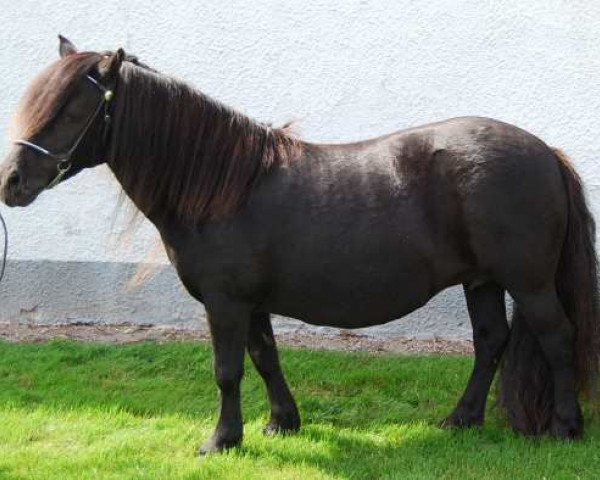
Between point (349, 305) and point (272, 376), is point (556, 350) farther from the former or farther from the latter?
point (272, 376)

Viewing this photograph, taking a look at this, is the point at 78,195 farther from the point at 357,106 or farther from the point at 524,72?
the point at 524,72

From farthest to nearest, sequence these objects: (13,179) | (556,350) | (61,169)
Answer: (556,350) < (61,169) < (13,179)

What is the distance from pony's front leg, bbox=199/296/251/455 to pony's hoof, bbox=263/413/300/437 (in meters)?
0.31

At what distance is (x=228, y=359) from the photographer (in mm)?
3785

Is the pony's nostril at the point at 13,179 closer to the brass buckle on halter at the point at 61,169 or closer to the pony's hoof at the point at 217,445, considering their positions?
the brass buckle on halter at the point at 61,169

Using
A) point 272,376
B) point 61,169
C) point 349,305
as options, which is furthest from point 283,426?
point 61,169

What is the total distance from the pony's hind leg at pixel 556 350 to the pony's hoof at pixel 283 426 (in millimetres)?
1253

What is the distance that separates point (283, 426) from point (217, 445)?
46 cm

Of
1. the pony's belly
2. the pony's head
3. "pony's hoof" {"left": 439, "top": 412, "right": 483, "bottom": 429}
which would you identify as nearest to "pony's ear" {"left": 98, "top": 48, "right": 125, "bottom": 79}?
the pony's head

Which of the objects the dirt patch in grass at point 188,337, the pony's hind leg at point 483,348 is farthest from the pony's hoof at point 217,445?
the dirt patch in grass at point 188,337

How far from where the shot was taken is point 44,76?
3.46 m

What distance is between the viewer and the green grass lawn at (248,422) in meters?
3.66

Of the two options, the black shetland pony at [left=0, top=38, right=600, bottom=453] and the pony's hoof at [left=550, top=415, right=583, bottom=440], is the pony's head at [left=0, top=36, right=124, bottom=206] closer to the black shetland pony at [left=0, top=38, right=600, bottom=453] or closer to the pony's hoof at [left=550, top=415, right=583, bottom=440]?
the black shetland pony at [left=0, top=38, right=600, bottom=453]

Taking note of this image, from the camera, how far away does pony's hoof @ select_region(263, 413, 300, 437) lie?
13.7ft
